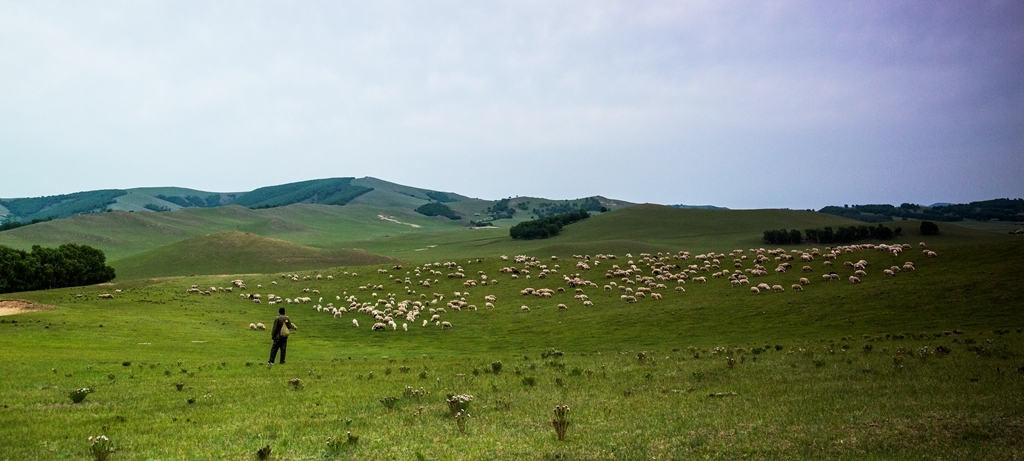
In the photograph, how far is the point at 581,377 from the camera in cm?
1900

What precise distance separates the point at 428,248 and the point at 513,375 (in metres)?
159

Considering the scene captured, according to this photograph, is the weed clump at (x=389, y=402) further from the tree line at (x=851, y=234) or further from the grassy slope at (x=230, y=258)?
the tree line at (x=851, y=234)

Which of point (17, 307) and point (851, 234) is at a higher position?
point (851, 234)

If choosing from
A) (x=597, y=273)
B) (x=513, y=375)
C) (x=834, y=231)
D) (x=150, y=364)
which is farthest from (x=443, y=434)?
(x=834, y=231)

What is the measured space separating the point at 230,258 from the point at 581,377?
4449 inches

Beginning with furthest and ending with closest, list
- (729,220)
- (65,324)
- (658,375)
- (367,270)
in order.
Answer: (729,220) → (367,270) → (65,324) → (658,375)

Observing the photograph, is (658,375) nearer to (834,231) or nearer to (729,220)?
(834,231)

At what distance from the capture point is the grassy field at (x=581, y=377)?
10734 mm

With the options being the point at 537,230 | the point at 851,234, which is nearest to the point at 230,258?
the point at 537,230

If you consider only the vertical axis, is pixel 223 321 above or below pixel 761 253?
below

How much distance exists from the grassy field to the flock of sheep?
57.1 inches

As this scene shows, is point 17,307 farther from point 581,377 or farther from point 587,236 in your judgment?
point 587,236

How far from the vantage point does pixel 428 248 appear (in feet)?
580

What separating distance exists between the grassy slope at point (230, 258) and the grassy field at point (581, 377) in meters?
63.3
